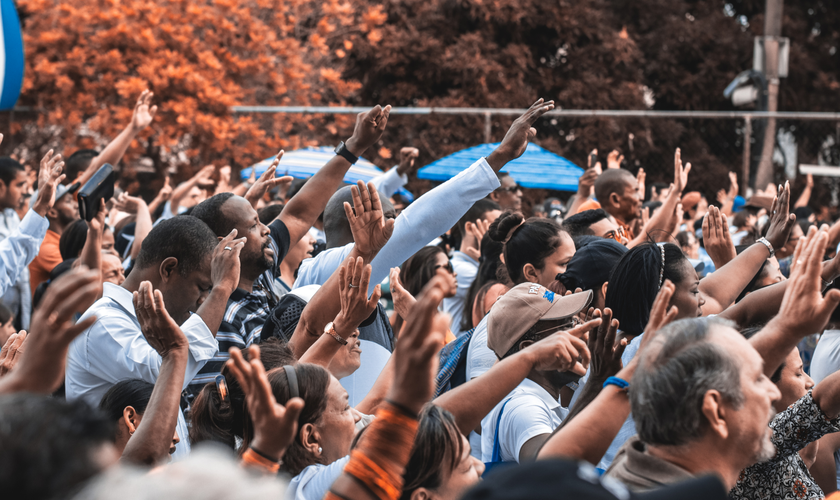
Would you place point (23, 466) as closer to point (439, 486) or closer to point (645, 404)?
point (439, 486)

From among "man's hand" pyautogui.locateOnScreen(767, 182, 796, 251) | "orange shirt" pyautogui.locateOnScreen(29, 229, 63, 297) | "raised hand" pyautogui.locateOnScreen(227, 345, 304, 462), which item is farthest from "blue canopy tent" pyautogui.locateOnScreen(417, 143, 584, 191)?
"raised hand" pyautogui.locateOnScreen(227, 345, 304, 462)

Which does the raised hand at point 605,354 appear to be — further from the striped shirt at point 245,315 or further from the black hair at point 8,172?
the black hair at point 8,172

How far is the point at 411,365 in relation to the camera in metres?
1.61

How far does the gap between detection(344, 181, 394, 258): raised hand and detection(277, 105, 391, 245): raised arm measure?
0.79 m

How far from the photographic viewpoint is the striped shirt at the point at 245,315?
3.06 metres

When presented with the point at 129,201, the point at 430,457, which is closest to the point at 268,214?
the point at 129,201

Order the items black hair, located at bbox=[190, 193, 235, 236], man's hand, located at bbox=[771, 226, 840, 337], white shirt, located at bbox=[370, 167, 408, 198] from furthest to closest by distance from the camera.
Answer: white shirt, located at bbox=[370, 167, 408, 198], black hair, located at bbox=[190, 193, 235, 236], man's hand, located at bbox=[771, 226, 840, 337]

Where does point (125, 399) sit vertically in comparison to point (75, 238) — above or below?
above

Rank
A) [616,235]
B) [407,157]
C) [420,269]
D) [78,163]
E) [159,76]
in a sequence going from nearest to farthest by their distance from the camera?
[616,235] → [420,269] → [407,157] → [78,163] → [159,76]

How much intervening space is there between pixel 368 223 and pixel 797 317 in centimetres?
138

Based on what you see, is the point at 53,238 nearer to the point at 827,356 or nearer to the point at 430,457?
the point at 430,457

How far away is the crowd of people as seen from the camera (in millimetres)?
1518

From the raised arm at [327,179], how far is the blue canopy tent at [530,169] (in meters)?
4.76

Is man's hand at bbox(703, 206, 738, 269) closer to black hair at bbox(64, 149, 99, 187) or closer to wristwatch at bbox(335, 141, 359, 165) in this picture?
wristwatch at bbox(335, 141, 359, 165)
